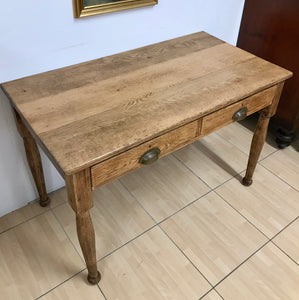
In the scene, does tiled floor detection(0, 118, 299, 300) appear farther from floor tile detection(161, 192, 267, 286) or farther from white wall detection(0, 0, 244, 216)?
white wall detection(0, 0, 244, 216)

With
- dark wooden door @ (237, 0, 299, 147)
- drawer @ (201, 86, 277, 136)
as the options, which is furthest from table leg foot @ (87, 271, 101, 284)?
dark wooden door @ (237, 0, 299, 147)

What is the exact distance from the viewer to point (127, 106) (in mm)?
1168

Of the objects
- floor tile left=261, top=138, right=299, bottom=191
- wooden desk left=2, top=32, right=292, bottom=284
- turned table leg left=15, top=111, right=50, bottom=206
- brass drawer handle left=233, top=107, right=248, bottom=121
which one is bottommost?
floor tile left=261, top=138, right=299, bottom=191

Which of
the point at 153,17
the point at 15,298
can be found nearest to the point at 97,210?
the point at 15,298

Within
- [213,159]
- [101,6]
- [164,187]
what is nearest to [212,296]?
[164,187]

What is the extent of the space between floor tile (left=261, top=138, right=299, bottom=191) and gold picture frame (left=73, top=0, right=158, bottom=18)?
1.19m

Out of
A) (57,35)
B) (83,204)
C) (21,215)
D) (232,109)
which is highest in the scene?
(57,35)

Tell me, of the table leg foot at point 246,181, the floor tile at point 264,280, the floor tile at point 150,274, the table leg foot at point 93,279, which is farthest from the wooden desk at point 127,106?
the floor tile at point 264,280

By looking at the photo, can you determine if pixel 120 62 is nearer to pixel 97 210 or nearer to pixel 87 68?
pixel 87 68

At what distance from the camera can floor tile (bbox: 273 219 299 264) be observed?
153 centimetres

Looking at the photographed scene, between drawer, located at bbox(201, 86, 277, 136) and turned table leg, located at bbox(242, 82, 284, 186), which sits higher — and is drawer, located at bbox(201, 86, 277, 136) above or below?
above

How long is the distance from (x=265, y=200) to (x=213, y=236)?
1.31 ft

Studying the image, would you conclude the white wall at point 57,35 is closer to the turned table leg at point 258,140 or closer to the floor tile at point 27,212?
the floor tile at point 27,212

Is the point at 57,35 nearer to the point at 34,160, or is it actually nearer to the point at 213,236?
the point at 34,160
